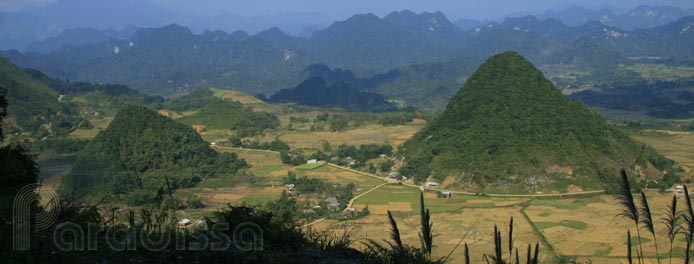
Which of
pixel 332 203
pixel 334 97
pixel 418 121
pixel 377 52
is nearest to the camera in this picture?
pixel 332 203

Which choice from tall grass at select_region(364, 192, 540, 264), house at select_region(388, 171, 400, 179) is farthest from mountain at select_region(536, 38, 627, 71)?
tall grass at select_region(364, 192, 540, 264)

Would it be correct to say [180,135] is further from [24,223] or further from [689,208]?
[689,208]

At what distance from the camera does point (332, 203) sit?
3017 cm

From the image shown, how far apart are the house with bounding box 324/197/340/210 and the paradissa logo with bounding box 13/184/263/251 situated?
23399 millimetres

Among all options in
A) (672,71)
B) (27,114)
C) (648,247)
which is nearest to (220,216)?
(648,247)

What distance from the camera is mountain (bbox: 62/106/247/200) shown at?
33.6 meters

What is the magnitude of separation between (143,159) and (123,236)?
34037mm

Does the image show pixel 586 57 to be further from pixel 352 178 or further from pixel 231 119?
pixel 352 178

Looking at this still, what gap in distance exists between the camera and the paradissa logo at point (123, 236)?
17.6 ft

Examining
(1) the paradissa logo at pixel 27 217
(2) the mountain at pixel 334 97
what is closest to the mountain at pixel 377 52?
(2) the mountain at pixel 334 97

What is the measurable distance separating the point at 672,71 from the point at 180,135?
11427 cm

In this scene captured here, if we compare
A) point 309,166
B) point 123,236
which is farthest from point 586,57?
point 123,236

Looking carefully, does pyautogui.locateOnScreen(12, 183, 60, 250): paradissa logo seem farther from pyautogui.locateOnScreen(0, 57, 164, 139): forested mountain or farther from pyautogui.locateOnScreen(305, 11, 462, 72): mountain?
pyautogui.locateOnScreen(305, 11, 462, 72): mountain

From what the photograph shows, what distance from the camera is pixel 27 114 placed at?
57906mm
